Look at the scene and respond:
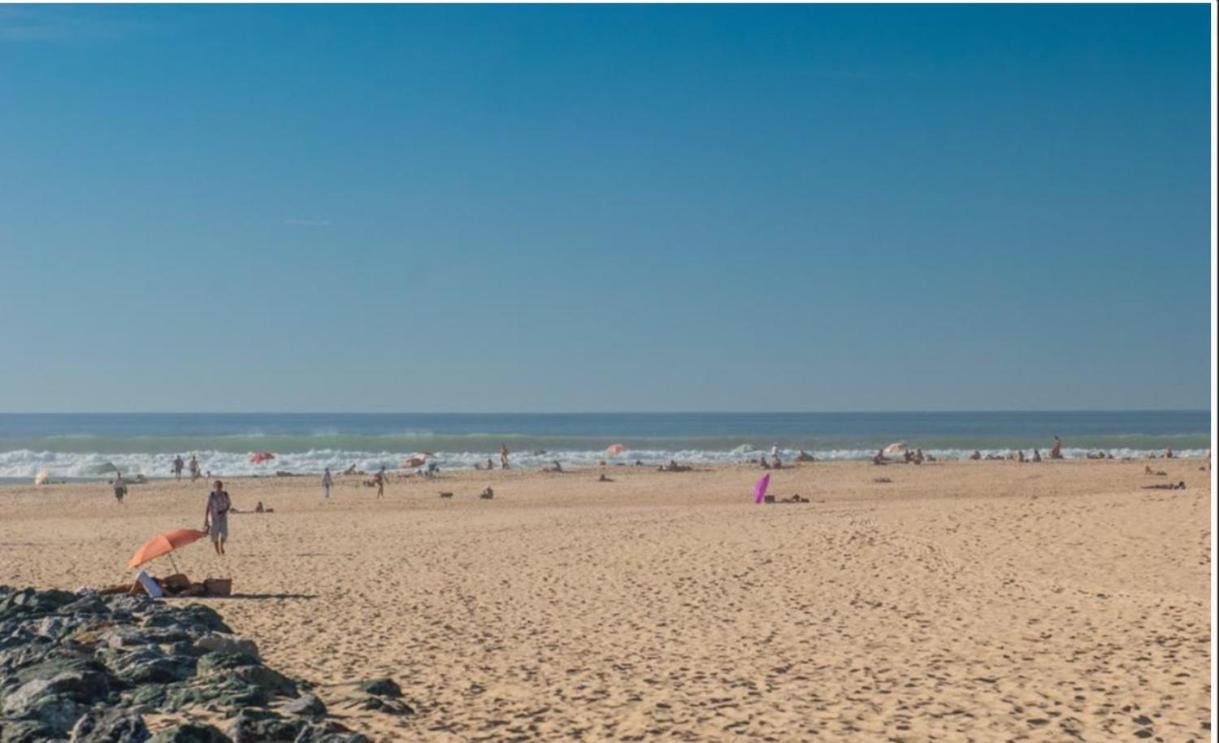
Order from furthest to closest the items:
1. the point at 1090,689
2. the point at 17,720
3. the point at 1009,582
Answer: the point at 1009,582, the point at 1090,689, the point at 17,720

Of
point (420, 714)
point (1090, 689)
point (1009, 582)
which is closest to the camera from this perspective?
point (420, 714)

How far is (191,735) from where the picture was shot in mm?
7758

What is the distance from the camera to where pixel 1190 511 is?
2261 centimetres

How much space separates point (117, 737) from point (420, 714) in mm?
2409

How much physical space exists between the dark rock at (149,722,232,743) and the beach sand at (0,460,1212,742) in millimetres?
1327

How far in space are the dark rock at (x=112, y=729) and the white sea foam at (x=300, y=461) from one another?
47.4m

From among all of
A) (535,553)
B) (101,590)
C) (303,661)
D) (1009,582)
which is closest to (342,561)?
(535,553)

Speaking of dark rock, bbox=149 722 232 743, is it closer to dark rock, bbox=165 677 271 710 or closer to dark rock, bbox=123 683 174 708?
dark rock, bbox=165 677 271 710

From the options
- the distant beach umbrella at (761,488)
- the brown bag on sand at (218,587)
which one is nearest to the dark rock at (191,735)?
the brown bag on sand at (218,587)

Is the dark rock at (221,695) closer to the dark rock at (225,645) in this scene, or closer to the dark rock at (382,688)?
the dark rock at (382,688)

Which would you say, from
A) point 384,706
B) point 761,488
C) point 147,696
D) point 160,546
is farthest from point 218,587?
point 761,488

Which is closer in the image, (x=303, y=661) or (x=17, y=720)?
(x=17, y=720)

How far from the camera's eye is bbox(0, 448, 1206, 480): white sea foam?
192 ft

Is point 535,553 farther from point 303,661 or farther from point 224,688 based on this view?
point 224,688
